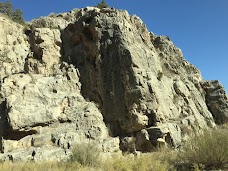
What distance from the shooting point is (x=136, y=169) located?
36.2 ft

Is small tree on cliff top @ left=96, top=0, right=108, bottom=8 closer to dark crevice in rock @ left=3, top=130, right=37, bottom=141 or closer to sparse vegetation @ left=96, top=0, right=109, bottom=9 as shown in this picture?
sparse vegetation @ left=96, top=0, right=109, bottom=9

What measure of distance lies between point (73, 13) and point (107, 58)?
1169 centimetres

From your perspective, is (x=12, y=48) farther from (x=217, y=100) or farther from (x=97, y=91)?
(x=217, y=100)

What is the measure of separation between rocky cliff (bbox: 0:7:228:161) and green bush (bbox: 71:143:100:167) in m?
2.82

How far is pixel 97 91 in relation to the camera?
2008 cm

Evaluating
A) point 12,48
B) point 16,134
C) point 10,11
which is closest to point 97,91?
point 16,134

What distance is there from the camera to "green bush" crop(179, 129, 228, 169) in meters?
10.5

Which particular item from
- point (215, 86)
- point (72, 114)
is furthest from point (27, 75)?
point (215, 86)

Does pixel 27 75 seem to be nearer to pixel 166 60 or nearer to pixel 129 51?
pixel 129 51

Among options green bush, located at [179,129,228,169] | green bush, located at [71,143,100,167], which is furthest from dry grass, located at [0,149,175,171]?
green bush, located at [179,129,228,169]

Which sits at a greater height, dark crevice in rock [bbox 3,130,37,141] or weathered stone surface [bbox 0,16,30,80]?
weathered stone surface [bbox 0,16,30,80]

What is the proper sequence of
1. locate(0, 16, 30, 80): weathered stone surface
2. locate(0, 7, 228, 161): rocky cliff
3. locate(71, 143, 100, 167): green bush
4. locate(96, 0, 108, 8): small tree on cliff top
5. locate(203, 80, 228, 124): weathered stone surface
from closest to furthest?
locate(71, 143, 100, 167): green bush → locate(0, 7, 228, 161): rocky cliff → locate(203, 80, 228, 124): weathered stone surface → locate(0, 16, 30, 80): weathered stone surface → locate(96, 0, 108, 8): small tree on cliff top

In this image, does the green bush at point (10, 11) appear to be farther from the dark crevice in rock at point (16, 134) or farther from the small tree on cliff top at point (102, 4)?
the dark crevice in rock at point (16, 134)

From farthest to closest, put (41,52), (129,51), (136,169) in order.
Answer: (41,52), (129,51), (136,169)
